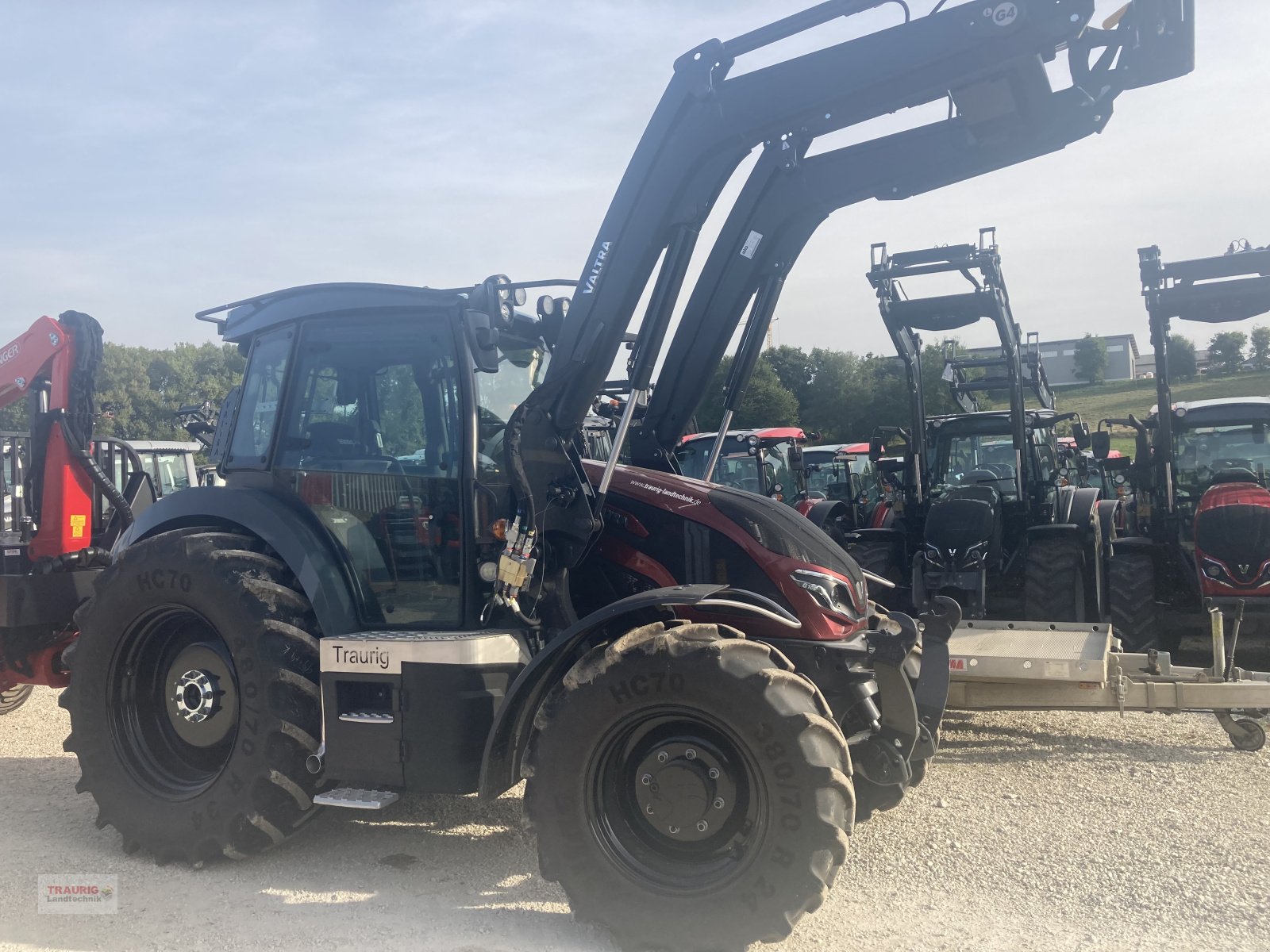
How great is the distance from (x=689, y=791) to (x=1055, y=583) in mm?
6476

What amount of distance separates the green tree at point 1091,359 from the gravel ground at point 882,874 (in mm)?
63844

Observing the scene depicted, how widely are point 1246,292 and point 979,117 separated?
6069 mm

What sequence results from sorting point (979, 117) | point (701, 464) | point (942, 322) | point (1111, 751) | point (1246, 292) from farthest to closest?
point (701, 464) → point (942, 322) → point (1246, 292) → point (1111, 751) → point (979, 117)

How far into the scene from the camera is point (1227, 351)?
56.2 meters

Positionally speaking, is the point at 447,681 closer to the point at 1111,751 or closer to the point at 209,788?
the point at 209,788

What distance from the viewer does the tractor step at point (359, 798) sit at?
4.44 metres

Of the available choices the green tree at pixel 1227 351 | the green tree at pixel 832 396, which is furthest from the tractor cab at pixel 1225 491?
the green tree at pixel 1227 351

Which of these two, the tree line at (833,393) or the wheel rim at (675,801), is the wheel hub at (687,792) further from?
the tree line at (833,393)

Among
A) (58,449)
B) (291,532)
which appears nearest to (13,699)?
(58,449)

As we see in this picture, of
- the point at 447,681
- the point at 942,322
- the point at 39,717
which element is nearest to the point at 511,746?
the point at 447,681

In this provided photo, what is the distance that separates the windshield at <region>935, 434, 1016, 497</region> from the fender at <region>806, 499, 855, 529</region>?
1236mm

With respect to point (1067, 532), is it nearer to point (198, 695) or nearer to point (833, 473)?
point (198, 695)

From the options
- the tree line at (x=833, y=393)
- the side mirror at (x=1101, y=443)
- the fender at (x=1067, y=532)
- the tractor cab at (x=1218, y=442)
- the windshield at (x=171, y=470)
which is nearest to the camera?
the fender at (x=1067, y=532)

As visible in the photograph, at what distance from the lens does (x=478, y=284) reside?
4.73 metres
